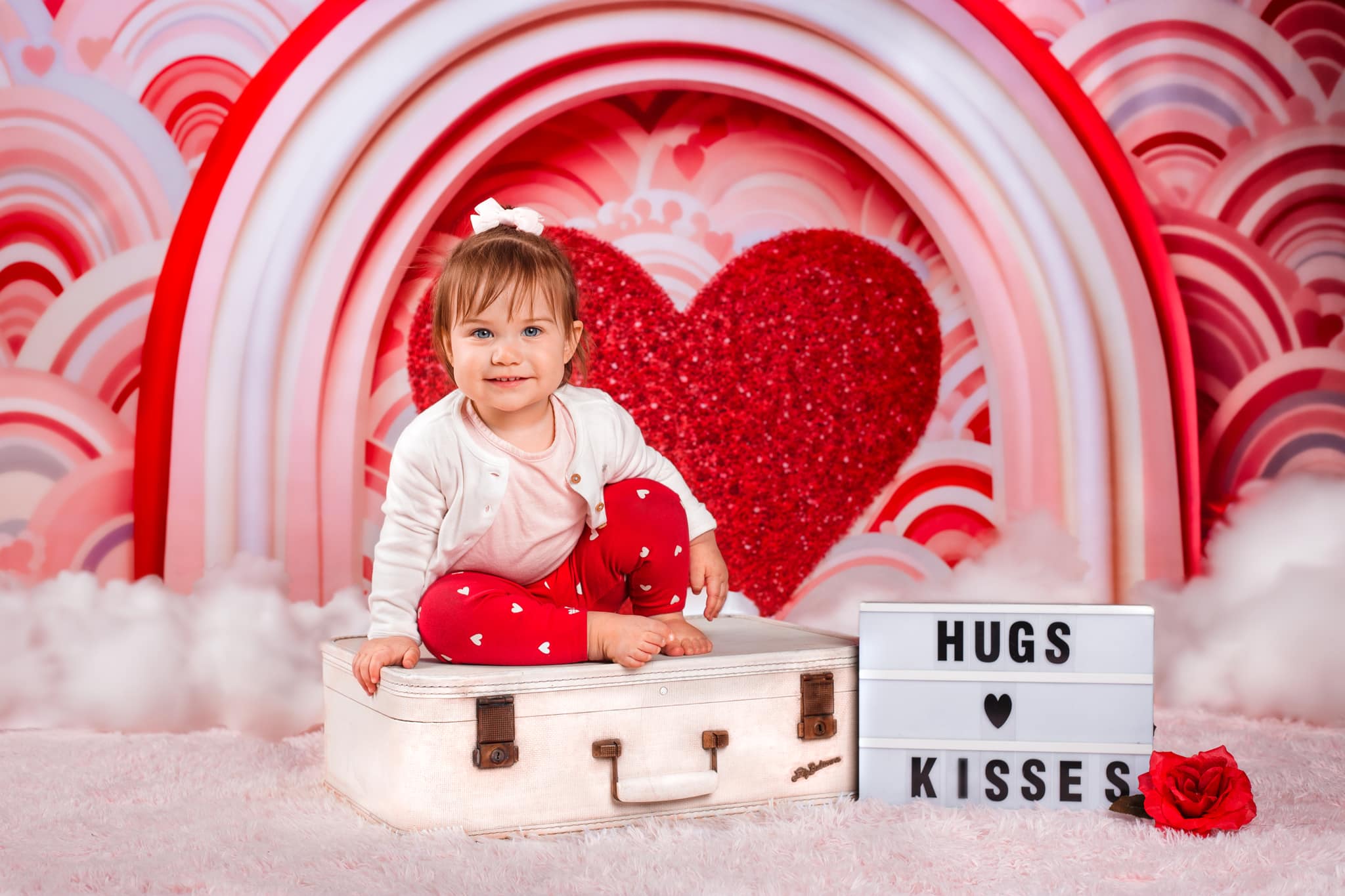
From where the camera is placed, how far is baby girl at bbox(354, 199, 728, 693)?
137cm

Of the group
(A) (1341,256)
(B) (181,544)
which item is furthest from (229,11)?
(A) (1341,256)

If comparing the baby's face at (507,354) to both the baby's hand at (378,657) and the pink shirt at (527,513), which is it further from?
the baby's hand at (378,657)

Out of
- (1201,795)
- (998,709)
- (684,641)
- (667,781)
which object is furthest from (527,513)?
(1201,795)

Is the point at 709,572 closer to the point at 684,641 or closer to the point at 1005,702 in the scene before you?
the point at 684,641

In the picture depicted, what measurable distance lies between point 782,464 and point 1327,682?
1012 mm

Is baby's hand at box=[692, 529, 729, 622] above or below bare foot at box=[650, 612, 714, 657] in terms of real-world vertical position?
above

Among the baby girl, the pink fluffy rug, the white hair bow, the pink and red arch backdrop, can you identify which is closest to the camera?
the pink fluffy rug

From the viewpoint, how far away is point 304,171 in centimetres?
209

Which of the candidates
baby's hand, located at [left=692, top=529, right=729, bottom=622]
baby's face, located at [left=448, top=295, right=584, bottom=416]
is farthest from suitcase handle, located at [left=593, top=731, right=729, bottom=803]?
baby's face, located at [left=448, top=295, right=584, bottom=416]

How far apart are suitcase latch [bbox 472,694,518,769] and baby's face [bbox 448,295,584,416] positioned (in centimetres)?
37

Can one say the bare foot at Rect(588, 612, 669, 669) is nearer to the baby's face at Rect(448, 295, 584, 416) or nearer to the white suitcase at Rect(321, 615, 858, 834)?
the white suitcase at Rect(321, 615, 858, 834)

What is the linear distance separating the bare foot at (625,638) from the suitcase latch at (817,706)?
0.20 metres

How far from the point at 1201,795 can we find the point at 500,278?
1.02 metres

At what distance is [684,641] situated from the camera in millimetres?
1436
